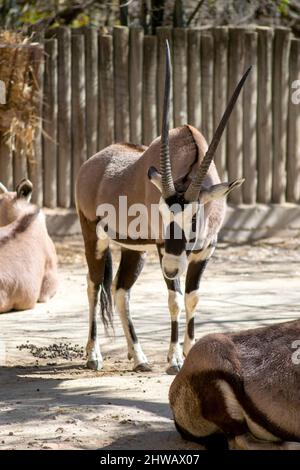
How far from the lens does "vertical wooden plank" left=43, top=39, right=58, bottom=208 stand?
43.4ft

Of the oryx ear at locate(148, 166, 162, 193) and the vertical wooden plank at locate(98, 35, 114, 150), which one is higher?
the oryx ear at locate(148, 166, 162, 193)

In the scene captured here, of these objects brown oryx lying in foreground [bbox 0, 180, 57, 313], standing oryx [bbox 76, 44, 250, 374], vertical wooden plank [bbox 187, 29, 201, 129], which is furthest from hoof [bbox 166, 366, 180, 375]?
vertical wooden plank [bbox 187, 29, 201, 129]

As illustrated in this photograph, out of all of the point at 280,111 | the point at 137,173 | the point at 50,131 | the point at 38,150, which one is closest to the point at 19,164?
the point at 38,150

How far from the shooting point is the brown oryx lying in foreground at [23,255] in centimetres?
977

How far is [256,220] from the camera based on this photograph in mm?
13570

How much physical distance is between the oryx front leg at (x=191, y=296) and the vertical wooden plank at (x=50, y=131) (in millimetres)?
5793

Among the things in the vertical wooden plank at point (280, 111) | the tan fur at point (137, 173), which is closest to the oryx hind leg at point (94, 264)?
the tan fur at point (137, 173)

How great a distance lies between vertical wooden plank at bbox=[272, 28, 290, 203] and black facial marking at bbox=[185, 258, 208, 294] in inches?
247

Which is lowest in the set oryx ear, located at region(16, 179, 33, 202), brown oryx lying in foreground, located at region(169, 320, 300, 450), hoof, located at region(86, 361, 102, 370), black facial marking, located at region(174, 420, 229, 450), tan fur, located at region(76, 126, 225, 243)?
hoof, located at region(86, 361, 102, 370)

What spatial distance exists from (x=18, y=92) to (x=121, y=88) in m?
1.31

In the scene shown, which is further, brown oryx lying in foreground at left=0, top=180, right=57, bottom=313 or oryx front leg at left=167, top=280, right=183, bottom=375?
brown oryx lying in foreground at left=0, top=180, right=57, bottom=313

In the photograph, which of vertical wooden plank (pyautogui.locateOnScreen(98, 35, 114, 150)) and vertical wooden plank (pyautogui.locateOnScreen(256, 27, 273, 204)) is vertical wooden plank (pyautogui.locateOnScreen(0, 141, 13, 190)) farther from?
vertical wooden plank (pyautogui.locateOnScreen(256, 27, 273, 204))

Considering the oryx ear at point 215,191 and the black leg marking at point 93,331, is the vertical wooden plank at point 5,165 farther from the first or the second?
the oryx ear at point 215,191

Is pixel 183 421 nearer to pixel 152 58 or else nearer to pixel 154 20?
pixel 152 58
